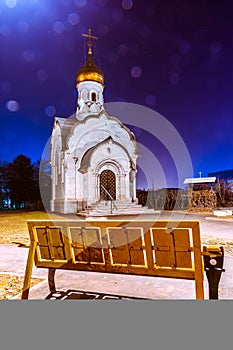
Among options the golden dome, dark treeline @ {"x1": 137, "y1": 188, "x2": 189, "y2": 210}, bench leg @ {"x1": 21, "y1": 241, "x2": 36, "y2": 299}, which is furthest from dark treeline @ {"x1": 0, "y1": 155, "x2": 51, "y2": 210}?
bench leg @ {"x1": 21, "y1": 241, "x2": 36, "y2": 299}

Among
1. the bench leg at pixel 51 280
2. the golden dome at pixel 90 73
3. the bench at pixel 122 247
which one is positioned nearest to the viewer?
the bench at pixel 122 247

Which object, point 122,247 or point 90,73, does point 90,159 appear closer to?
point 90,73

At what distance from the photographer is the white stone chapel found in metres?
15.0

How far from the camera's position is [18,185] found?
24.8 m

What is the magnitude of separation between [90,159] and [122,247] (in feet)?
41.0

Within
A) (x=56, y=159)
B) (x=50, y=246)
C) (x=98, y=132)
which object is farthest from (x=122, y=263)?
(x=56, y=159)

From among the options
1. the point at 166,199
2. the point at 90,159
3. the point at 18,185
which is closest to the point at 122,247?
the point at 90,159

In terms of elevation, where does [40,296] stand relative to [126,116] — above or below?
below

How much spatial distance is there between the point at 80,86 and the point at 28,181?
11.1 meters

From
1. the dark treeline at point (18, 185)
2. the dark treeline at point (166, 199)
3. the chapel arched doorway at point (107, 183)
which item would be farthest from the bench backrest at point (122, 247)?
the dark treeline at point (18, 185)

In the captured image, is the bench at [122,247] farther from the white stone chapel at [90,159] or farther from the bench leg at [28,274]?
the white stone chapel at [90,159]

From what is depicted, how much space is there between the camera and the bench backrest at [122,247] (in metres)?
2.27

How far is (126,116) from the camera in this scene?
1847 centimetres

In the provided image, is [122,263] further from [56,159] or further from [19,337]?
[56,159]
